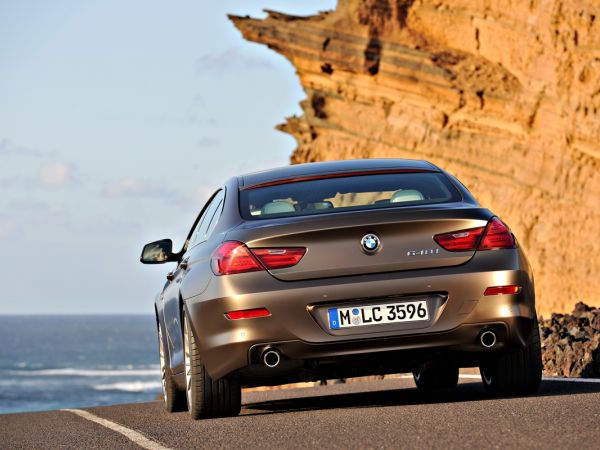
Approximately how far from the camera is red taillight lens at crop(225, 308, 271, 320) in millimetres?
7578

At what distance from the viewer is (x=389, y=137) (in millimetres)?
31078

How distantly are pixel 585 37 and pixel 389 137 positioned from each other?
247 inches

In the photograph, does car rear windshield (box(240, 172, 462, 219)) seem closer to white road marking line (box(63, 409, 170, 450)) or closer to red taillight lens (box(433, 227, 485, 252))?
red taillight lens (box(433, 227, 485, 252))

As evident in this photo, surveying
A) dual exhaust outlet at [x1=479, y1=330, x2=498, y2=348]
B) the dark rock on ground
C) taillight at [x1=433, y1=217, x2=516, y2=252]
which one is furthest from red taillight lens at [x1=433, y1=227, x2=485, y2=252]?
the dark rock on ground

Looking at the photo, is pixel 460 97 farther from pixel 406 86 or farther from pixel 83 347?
pixel 83 347

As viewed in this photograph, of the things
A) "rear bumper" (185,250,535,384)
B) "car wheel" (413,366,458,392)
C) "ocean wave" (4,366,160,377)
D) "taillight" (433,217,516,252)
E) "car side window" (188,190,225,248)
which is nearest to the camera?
"rear bumper" (185,250,535,384)

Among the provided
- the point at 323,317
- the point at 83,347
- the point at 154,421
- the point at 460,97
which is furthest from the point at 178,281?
the point at 83,347

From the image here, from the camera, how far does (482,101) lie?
29.1 meters

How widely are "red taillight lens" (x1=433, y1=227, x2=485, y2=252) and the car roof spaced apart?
1.20 m

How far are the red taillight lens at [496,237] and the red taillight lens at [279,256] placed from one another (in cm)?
113

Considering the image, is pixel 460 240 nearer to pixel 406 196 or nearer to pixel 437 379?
pixel 406 196

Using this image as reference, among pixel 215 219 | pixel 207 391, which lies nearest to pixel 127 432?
pixel 207 391

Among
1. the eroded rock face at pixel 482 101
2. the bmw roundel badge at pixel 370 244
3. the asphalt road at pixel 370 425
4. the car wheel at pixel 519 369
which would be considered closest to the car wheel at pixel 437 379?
the asphalt road at pixel 370 425

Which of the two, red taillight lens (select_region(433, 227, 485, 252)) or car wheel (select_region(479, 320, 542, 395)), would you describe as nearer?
red taillight lens (select_region(433, 227, 485, 252))
